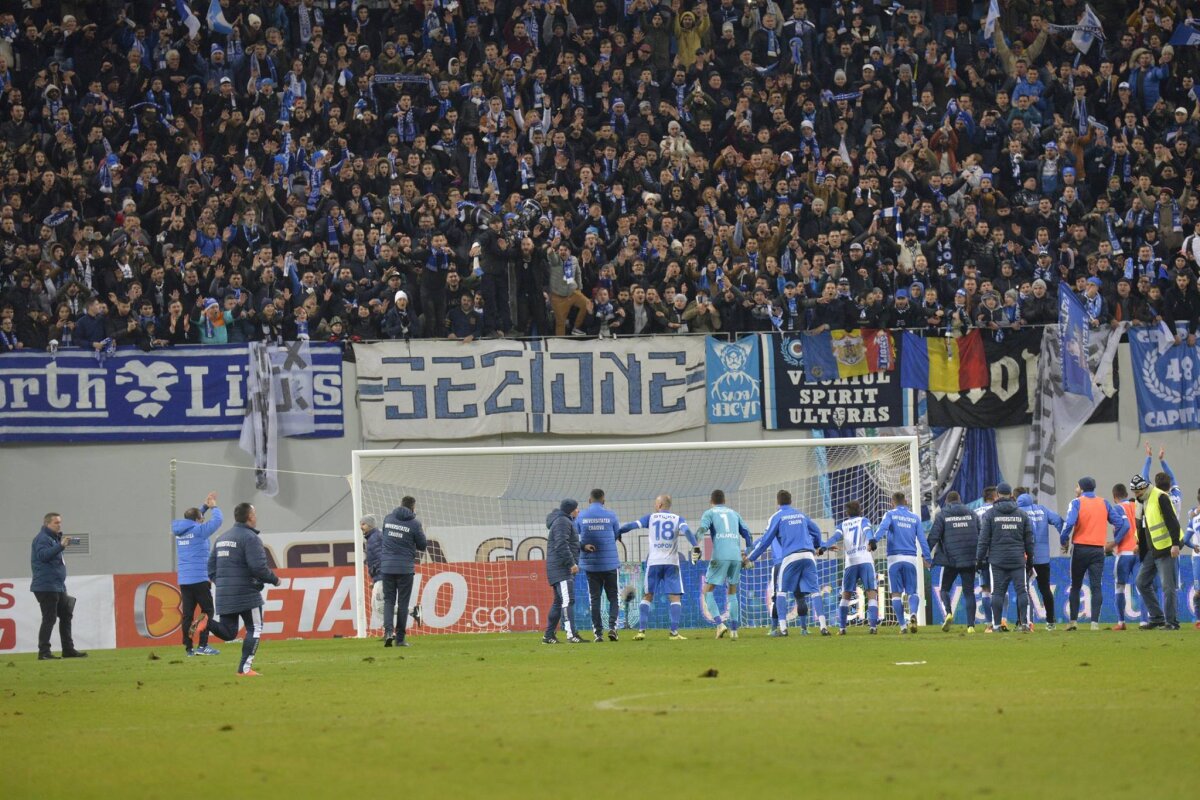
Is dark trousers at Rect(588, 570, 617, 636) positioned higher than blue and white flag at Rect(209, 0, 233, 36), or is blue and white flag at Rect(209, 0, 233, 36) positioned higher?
blue and white flag at Rect(209, 0, 233, 36)

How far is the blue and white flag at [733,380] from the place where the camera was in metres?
29.0

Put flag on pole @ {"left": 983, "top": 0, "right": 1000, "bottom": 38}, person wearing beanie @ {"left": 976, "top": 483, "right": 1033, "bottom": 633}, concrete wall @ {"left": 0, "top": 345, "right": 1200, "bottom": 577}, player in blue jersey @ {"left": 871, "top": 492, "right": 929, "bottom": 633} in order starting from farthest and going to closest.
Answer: flag on pole @ {"left": 983, "top": 0, "right": 1000, "bottom": 38} < concrete wall @ {"left": 0, "top": 345, "right": 1200, "bottom": 577} < player in blue jersey @ {"left": 871, "top": 492, "right": 929, "bottom": 633} < person wearing beanie @ {"left": 976, "top": 483, "right": 1033, "bottom": 633}

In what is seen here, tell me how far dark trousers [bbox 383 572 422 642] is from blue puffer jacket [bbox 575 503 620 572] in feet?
8.27

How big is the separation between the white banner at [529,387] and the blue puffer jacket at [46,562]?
706cm

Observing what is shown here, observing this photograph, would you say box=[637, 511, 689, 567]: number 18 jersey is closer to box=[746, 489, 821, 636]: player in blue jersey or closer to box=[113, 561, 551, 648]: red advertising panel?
box=[746, 489, 821, 636]: player in blue jersey

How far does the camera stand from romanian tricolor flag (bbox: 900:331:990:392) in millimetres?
29203

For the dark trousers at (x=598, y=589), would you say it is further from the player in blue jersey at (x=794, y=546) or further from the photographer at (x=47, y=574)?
the photographer at (x=47, y=574)

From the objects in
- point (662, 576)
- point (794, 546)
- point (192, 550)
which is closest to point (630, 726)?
point (794, 546)

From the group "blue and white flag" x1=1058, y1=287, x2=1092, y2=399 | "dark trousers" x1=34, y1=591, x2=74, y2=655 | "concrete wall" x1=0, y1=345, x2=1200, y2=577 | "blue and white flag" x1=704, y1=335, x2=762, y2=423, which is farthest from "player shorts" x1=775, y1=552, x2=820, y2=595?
"dark trousers" x1=34, y1=591, x2=74, y2=655

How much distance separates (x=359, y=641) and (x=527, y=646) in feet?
14.0

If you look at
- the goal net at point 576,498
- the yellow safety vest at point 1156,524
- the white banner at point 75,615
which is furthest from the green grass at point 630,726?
the goal net at point 576,498

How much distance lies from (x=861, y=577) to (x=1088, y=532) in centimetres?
309

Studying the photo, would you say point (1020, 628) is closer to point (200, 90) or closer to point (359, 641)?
point (359, 641)

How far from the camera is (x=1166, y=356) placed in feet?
96.4
